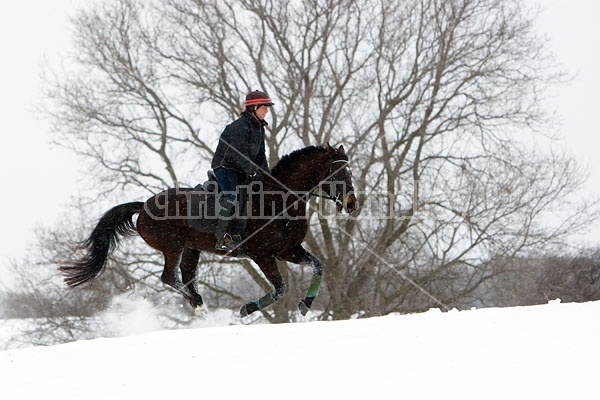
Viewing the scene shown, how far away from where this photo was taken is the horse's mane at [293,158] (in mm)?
8195

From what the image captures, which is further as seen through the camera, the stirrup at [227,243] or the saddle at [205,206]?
the saddle at [205,206]

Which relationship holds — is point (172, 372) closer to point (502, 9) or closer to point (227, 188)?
point (227, 188)

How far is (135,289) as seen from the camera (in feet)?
70.3

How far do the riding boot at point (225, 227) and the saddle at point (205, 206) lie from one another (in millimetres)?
77

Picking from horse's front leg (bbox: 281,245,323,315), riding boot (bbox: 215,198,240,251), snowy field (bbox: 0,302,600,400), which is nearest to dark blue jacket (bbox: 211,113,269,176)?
riding boot (bbox: 215,198,240,251)

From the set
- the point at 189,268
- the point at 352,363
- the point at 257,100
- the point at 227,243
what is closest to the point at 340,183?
the point at 257,100

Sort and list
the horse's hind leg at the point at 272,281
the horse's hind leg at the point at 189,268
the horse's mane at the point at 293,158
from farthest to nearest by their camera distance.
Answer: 1. the horse's hind leg at the point at 189,268
2. the horse's mane at the point at 293,158
3. the horse's hind leg at the point at 272,281

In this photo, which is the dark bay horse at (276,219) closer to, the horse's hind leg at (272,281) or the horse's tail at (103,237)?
the horse's hind leg at (272,281)

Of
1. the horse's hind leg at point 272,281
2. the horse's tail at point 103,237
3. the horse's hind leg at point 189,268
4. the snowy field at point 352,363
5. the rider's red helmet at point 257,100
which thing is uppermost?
the rider's red helmet at point 257,100

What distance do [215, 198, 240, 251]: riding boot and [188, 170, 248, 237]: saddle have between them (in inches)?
3.0

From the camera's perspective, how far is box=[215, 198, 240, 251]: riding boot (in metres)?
7.98

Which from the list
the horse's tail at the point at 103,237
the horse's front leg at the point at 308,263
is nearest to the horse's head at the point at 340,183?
the horse's front leg at the point at 308,263

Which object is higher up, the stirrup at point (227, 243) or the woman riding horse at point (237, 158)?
the woman riding horse at point (237, 158)

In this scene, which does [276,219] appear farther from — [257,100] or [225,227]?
[257,100]
